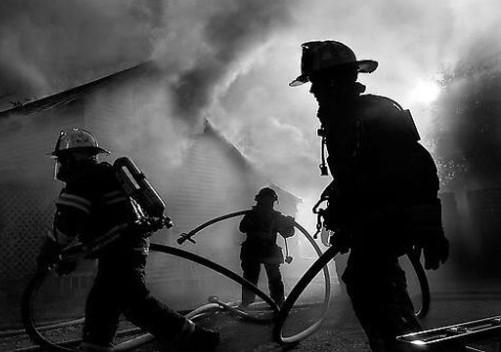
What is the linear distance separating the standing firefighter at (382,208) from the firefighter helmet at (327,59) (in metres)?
0.29

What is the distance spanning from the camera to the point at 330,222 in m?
2.72

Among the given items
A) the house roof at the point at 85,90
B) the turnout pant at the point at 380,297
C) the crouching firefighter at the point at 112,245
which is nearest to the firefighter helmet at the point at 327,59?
the turnout pant at the point at 380,297

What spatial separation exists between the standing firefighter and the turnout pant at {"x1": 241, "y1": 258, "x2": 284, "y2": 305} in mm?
4337

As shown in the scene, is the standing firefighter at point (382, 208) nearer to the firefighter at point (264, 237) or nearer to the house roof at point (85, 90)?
the firefighter at point (264, 237)

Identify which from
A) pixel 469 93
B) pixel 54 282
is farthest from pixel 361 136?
pixel 469 93

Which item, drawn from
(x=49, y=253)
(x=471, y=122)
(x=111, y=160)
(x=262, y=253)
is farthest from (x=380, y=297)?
(x=471, y=122)

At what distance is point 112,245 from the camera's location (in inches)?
135

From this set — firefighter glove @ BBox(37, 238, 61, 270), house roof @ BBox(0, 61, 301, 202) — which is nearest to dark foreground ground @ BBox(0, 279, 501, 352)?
firefighter glove @ BBox(37, 238, 61, 270)

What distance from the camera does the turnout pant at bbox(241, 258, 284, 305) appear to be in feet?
22.4

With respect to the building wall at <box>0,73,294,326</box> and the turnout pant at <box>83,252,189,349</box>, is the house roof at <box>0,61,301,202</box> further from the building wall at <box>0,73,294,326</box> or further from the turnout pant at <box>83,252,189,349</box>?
the turnout pant at <box>83,252,189,349</box>

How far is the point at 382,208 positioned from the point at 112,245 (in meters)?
1.94

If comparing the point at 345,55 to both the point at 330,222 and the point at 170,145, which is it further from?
the point at 170,145

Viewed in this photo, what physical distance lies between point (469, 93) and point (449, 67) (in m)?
4.58

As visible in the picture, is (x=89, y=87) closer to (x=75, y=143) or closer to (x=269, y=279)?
(x=269, y=279)
